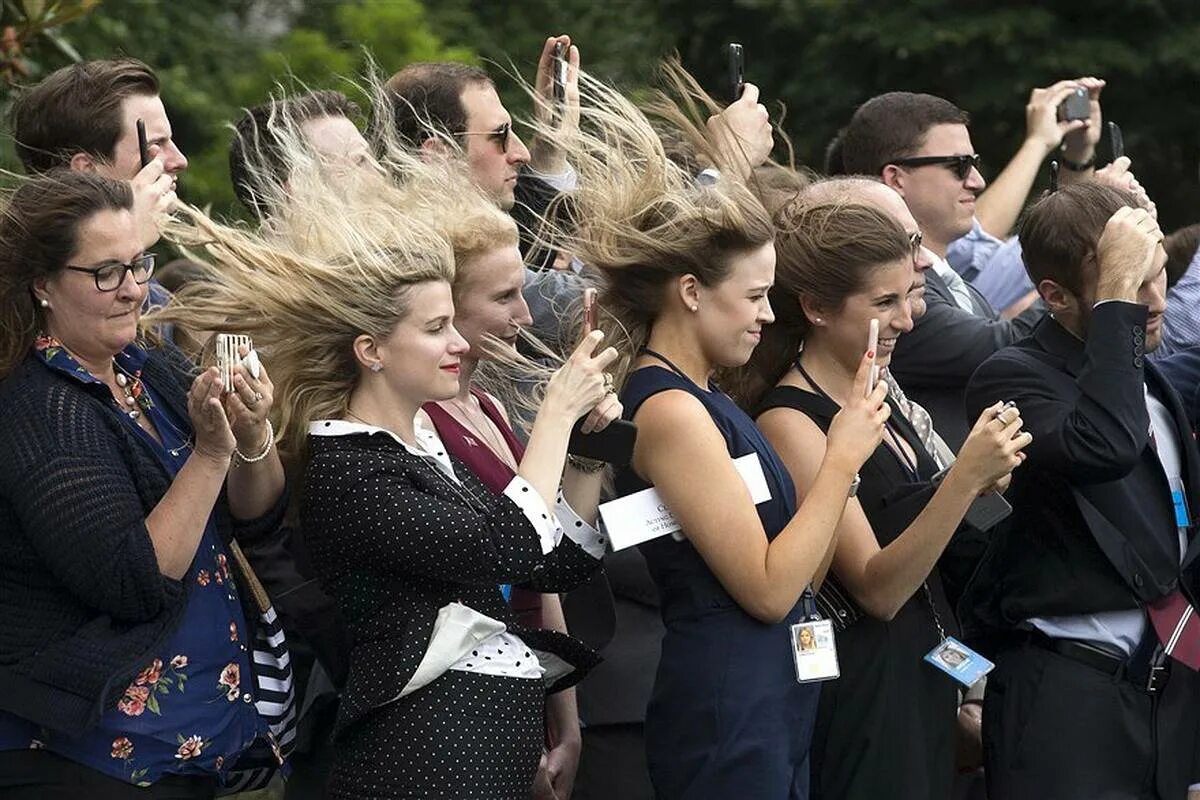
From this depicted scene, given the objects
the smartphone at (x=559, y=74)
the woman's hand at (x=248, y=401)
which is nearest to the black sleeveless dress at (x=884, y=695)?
the smartphone at (x=559, y=74)

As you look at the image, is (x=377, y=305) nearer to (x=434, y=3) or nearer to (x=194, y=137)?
(x=194, y=137)

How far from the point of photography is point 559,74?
5.10 m

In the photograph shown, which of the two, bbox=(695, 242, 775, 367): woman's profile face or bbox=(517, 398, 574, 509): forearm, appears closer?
bbox=(517, 398, 574, 509): forearm

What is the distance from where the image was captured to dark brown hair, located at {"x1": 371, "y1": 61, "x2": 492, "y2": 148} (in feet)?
17.4

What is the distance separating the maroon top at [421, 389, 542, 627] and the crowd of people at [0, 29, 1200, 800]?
1 cm

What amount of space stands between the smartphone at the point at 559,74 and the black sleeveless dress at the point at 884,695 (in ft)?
3.25

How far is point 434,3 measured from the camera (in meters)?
22.0

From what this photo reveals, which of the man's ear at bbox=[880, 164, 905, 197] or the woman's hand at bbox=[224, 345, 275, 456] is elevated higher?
the woman's hand at bbox=[224, 345, 275, 456]

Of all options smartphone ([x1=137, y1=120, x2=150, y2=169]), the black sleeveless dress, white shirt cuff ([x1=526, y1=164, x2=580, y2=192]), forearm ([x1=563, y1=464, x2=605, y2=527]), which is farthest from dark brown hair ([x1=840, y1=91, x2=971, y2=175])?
smartphone ([x1=137, y1=120, x2=150, y2=169])

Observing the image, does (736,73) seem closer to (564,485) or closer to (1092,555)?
(564,485)

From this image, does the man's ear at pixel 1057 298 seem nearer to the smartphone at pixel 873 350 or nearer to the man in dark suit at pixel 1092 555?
the man in dark suit at pixel 1092 555

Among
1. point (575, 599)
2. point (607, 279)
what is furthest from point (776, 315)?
point (575, 599)

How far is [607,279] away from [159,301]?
3.74 feet

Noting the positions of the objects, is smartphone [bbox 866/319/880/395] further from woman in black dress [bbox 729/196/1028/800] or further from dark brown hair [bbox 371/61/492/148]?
dark brown hair [bbox 371/61/492/148]
